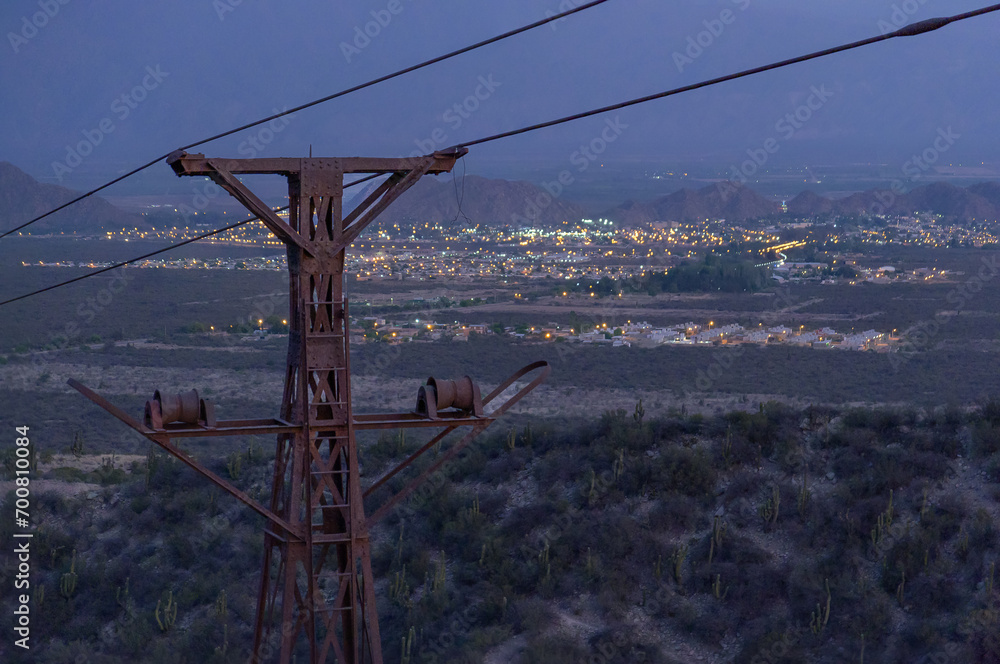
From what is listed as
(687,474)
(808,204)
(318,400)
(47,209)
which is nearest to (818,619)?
(687,474)

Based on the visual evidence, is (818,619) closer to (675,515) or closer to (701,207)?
(675,515)

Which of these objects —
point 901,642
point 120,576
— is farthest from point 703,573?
point 120,576

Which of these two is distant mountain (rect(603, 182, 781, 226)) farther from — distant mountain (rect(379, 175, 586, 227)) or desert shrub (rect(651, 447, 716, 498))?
desert shrub (rect(651, 447, 716, 498))

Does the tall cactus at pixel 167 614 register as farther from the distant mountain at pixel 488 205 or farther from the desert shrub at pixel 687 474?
the distant mountain at pixel 488 205

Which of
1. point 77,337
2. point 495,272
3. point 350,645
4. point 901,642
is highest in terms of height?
point 495,272

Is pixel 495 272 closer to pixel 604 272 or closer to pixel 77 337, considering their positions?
pixel 604 272

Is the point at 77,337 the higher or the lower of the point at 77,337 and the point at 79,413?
the higher

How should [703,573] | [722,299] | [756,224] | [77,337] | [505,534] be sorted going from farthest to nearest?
[756,224] → [722,299] → [77,337] → [505,534] → [703,573]

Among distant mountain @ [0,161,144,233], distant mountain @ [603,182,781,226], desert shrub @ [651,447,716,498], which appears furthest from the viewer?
distant mountain @ [603,182,781,226]

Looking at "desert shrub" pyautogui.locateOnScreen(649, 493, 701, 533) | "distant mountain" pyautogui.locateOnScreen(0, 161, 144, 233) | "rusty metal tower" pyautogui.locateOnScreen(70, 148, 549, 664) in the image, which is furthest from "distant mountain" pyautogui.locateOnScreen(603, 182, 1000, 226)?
"rusty metal tower" pyautogui.locateOnScreen(70, 148, 549, 664)
